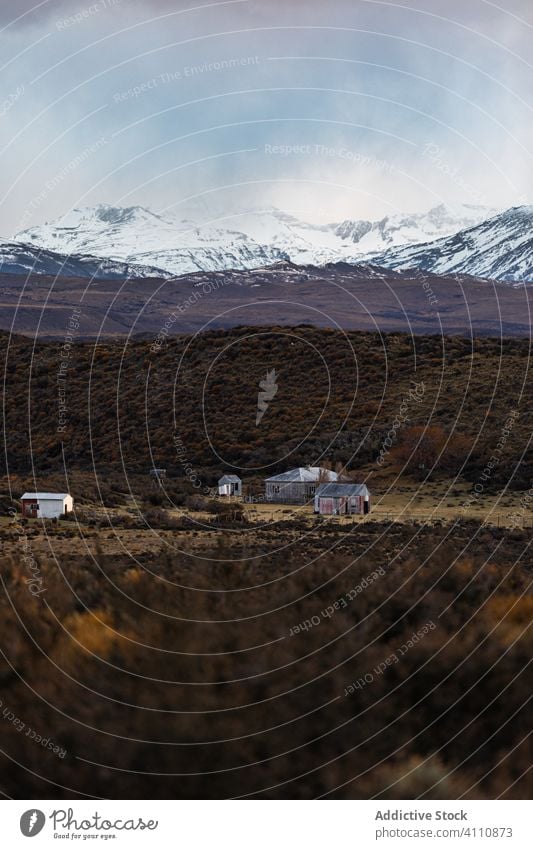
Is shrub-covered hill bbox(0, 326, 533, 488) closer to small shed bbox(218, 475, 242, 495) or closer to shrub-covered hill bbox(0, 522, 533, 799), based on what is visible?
small shed bbox(218, 475, 242, 495)

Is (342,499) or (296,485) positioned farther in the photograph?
(296,485)

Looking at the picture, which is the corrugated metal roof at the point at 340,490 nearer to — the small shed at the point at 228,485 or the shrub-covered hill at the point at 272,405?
the small shed at the point at 228,485

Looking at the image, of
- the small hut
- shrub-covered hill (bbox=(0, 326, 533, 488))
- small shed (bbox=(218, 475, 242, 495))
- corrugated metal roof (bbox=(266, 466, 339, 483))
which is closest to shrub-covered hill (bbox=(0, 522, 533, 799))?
the small hut

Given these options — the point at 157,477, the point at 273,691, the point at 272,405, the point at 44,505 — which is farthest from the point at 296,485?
the point at 273,691

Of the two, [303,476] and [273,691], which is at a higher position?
[303,476]

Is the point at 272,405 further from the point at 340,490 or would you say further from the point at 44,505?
the point at 44,505

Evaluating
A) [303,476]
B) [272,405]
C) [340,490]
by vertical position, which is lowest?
[340,490]
